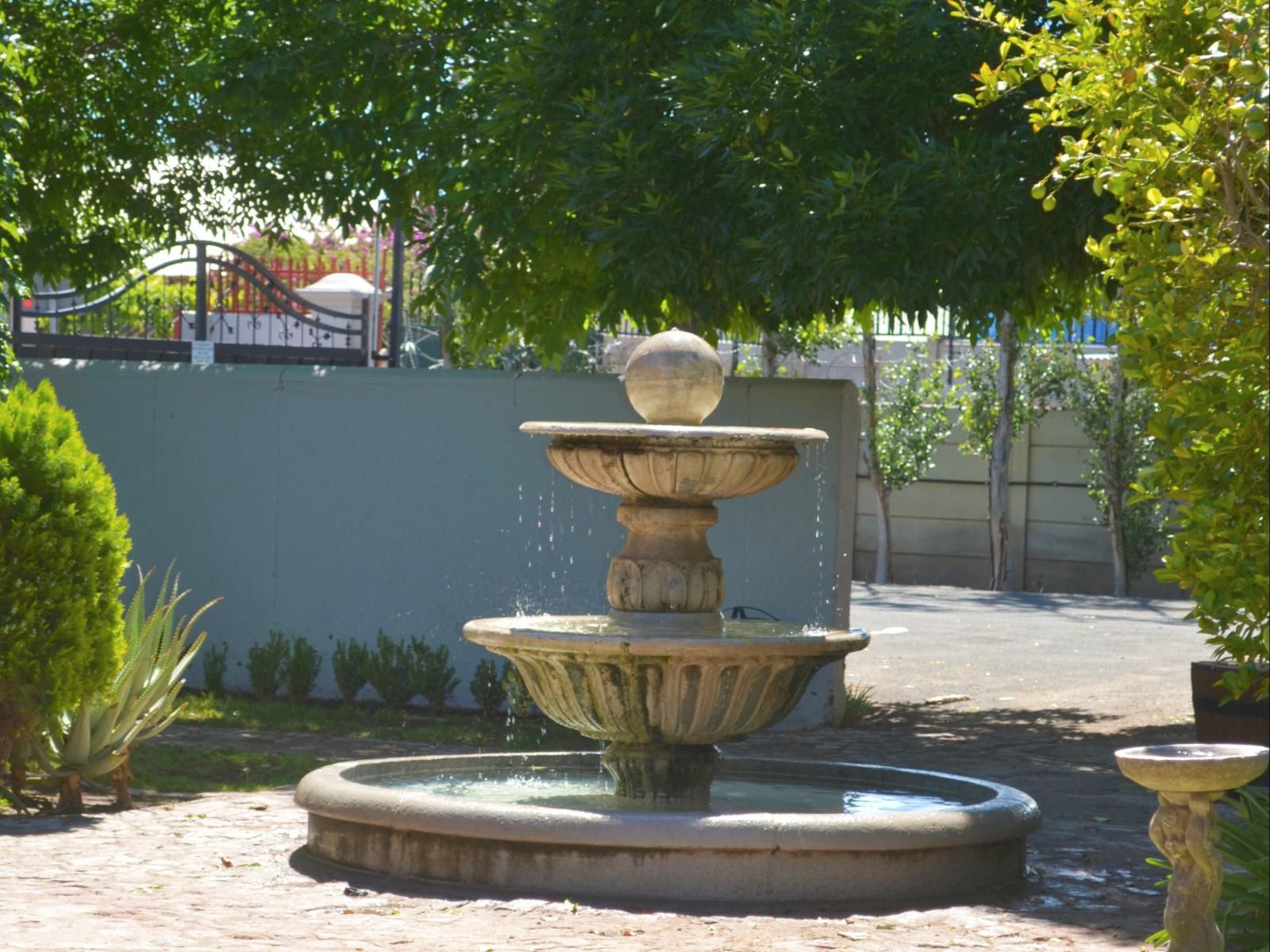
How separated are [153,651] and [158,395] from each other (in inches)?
194

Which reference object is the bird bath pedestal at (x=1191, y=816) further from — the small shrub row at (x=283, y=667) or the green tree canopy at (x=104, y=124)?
the green tree canopy at (x=104, y=124)

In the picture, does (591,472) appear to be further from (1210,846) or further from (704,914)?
(1210,846)

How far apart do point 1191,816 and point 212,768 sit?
5774 mm

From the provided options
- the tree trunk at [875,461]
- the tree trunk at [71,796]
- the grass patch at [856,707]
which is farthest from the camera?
the tree trunk at [875,461]

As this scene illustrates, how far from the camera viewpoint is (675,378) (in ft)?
23.8

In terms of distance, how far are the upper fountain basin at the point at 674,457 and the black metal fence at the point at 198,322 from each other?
23.9ft

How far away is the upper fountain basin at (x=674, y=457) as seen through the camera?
695 cm

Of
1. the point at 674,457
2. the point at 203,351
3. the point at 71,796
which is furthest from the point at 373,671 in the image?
the point at 674,457

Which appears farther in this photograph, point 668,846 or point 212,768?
point 212,768

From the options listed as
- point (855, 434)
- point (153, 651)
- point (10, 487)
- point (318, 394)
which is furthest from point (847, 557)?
point (10, 487)

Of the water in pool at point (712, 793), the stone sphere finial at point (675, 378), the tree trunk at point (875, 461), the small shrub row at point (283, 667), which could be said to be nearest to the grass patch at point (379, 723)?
the small shrub row at point (283, 667)

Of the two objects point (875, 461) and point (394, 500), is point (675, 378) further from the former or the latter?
point (875, 461)

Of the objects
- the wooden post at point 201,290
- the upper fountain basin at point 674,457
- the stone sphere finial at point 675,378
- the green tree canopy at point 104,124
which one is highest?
the green tree canopy at point 104,124

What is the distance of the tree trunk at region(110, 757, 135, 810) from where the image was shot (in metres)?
7.90
